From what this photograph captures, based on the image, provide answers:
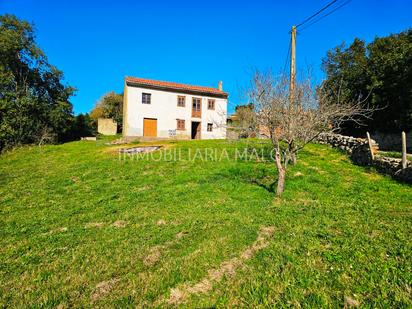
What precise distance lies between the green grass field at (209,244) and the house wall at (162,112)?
16334 millimetres

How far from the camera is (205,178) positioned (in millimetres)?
8289

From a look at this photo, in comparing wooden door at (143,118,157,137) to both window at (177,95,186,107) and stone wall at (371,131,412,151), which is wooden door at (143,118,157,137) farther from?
stone wall at (371,131,412,151)

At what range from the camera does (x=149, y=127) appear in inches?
963

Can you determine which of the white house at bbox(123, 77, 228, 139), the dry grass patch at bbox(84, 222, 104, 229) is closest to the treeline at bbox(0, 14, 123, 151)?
the white house at bbox(123, 77, 228, 139)

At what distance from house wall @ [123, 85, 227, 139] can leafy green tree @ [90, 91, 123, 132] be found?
50.3 feet

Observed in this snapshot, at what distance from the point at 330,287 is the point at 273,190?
168 inches

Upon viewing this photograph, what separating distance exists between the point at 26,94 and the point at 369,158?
88.5 ft

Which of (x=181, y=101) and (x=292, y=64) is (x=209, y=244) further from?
(x=181, y=101)

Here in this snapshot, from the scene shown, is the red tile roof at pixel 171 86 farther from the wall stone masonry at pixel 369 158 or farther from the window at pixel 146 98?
the wall stone masonry at pixel 369 158

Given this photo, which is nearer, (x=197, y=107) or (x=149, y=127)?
(x=149, y=127)

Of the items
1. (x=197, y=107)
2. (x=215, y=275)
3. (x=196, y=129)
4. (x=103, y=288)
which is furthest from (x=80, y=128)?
(x=215, y=275)

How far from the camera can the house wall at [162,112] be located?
2352 cm

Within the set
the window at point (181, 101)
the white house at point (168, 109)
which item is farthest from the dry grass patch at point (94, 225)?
the window at point (181, 101)

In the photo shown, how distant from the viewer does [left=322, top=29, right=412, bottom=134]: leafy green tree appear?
1412cm
